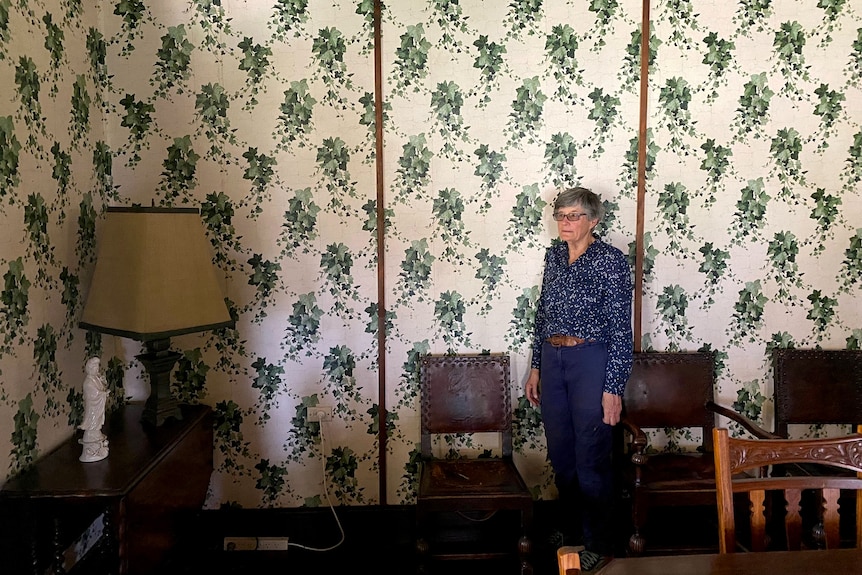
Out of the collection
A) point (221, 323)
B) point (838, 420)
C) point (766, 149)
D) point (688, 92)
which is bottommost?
point (838, 420)

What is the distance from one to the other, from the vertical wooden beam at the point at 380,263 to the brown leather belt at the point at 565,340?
2.43 ft

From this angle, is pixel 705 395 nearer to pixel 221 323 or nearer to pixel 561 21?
pixel 561 21

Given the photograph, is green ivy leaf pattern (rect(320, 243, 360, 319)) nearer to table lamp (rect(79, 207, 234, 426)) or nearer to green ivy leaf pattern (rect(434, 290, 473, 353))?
green ivy leaf pattern (rect(434, 290, 473, 353))

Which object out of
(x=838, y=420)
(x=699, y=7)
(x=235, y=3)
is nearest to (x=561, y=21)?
(x=699, y=7)

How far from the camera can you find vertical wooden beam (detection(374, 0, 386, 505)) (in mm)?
2561

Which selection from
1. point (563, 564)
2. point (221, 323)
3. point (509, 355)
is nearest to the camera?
point (563, 564)

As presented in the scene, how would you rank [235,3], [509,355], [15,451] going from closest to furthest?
[15,451], [235,3], [509,355]

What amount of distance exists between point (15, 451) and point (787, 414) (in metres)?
2.97

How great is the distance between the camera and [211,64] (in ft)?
8.33

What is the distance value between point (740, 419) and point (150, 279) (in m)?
2.33

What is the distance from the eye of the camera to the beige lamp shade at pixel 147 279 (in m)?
1.98

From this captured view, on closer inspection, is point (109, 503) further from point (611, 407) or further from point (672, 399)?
point (672, 399)

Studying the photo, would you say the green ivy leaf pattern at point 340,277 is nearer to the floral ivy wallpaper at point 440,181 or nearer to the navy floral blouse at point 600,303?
the floral ivy wallpaper at point 440,181

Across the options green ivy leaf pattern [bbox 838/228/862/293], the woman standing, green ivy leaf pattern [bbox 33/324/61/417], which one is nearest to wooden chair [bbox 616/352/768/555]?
the woman standing
